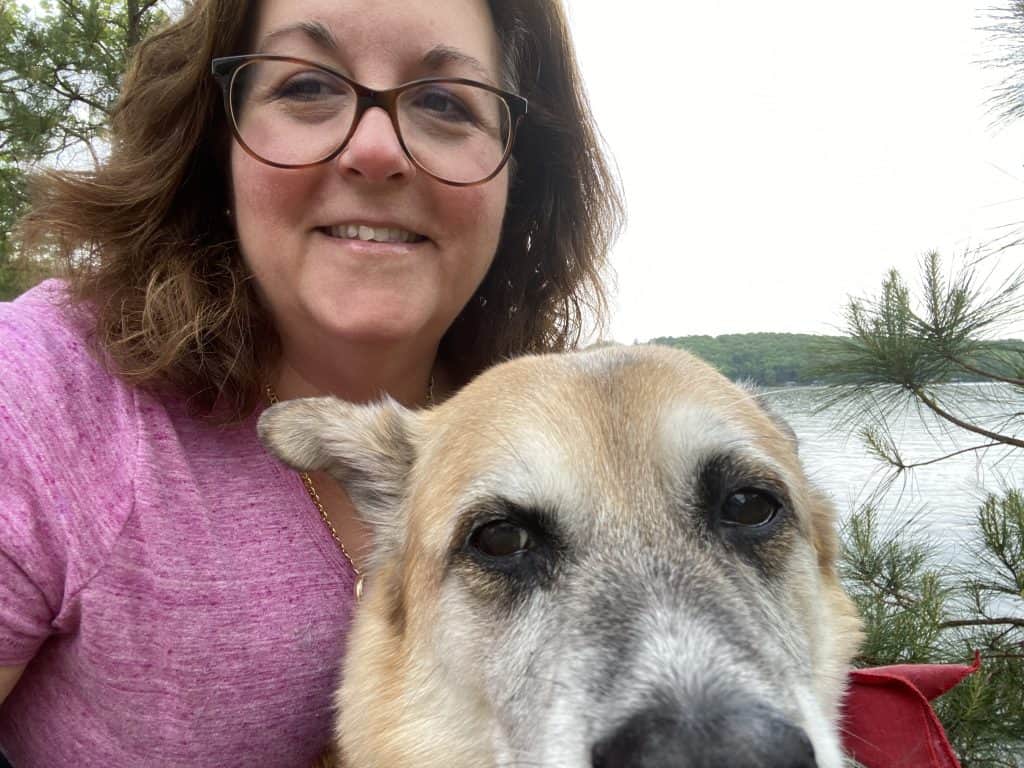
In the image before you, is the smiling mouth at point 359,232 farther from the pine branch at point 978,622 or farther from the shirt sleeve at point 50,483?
the pine branch at point 978,622

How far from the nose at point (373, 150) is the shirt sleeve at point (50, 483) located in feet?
3.73

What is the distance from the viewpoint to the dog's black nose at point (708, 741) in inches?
52.1

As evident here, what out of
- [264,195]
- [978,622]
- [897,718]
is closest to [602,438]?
[897,718]

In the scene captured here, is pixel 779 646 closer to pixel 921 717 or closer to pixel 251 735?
pixel 921 717

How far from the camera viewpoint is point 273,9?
2674mm

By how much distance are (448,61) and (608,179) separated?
4.49 ft

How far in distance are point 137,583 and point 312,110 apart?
1.69 meters

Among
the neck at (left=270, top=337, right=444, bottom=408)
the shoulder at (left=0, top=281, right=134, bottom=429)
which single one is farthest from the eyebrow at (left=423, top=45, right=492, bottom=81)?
the shoulder at (left=0, top=281, right=134, bottom=429)

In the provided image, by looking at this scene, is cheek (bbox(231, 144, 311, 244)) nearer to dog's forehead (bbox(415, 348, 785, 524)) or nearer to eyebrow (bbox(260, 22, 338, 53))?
eyebrow (bbox(260, 22, 338, 53))

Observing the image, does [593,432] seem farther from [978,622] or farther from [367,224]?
[978,622]

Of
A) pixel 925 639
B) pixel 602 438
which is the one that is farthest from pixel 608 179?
pixel 925 639

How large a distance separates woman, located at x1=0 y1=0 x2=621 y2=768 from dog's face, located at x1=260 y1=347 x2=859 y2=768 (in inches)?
12.1

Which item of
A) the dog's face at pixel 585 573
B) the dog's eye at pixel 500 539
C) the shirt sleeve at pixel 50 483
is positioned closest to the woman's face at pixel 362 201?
the dog's face at pixel 585 573

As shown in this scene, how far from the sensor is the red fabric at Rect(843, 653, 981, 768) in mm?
2291
